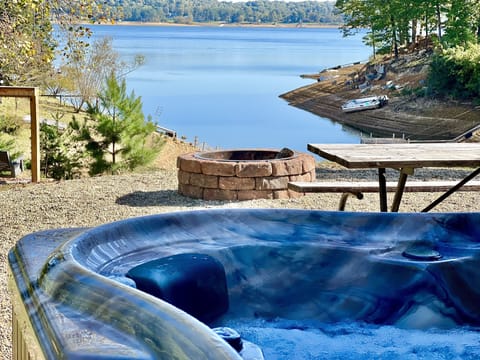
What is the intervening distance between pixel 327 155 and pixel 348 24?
44722 mm

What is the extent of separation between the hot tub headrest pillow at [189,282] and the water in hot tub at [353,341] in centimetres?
12

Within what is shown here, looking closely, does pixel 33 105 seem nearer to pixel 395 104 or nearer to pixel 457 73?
pixel 457 73

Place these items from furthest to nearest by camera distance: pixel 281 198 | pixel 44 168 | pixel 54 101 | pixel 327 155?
pixel 54 101, pixel 44 168, pixel 281 198, pixel 327 155

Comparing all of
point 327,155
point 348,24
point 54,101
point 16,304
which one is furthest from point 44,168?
point 348,24

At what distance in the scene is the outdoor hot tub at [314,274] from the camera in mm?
2711

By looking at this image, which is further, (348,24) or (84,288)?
(348,24)

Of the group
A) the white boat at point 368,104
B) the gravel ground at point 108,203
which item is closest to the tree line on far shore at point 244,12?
the white boat at point 368,104

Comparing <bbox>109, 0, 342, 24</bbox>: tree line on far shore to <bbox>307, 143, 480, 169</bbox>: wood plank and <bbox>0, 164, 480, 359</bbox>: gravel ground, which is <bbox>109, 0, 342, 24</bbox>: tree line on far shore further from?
<bbox>307, 143, 480, 169</bbox>: wood plank

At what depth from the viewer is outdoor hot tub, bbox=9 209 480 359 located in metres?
2.71

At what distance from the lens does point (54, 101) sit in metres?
24.3

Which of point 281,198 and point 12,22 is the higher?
point 12,22

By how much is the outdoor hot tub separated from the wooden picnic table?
4.61 feet

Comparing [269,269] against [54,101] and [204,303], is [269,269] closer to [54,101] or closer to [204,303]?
[204,303]

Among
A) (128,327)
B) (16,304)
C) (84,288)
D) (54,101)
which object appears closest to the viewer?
(128,327)
